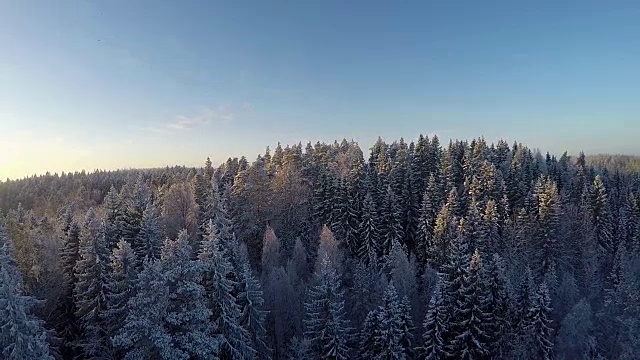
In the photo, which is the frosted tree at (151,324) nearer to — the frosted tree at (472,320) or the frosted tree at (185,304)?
the frosted tree at (185,304)

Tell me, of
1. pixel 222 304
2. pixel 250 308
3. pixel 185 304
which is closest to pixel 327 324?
pixel 250 308

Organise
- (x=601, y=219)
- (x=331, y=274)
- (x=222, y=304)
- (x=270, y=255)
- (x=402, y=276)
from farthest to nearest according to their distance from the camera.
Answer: (x=601, y=219), (x=270, y=255), (x=402, y=276), (x=331, y=274), (x=222, y=304)

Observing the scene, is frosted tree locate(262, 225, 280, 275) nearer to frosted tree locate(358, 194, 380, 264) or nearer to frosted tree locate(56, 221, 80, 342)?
frosted tree locate(358, 194, 380, 264)

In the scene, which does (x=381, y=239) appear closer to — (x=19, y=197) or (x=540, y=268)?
(x=540, y=268)

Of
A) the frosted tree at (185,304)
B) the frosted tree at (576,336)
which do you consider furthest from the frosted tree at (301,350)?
the frosted tree at (576,336)

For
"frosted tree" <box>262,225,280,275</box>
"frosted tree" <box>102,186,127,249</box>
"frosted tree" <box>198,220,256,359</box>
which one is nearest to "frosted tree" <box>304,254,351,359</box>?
"frosted tree" <box>198,220,256,359</box>

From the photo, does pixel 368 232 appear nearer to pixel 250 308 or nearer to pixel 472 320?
pixel 472 320
